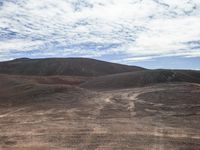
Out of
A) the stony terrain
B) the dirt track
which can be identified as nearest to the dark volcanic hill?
the stony terrain

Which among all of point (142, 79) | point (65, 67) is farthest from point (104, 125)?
point (65, 67)

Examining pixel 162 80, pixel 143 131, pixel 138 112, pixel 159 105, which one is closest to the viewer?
pixel 143 131

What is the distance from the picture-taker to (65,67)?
87.8 meters

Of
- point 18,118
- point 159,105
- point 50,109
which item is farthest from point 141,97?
point 18,118

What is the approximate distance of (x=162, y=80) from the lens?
4478 centimetres

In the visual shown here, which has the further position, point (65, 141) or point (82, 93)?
point (82, 93)

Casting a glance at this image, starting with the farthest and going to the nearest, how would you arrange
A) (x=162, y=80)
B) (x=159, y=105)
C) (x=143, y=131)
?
(x=162, y=80) → (x=159, y=105) → (x=143, y=131)

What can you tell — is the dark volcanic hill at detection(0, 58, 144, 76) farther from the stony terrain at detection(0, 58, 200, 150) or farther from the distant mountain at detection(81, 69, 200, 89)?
the stony terrain at detection(0, 58, 200, 150)

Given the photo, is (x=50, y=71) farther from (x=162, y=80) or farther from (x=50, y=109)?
(x=50, y=109)

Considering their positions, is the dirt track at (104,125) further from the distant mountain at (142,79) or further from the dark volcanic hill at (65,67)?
the dark volcanic hill at (65,67)

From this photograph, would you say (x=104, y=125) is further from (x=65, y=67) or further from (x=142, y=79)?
(x=65, y=67)

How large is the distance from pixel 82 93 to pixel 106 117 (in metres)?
12.8

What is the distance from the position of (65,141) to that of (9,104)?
51.7 ft

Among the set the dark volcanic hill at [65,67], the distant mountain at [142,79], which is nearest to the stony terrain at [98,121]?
the distant mountain at [142,79]
